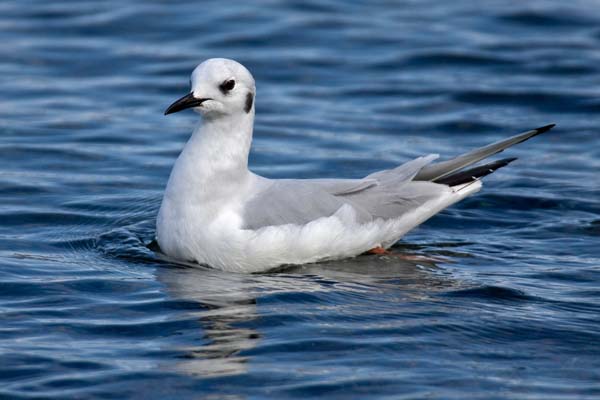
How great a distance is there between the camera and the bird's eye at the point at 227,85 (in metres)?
8.27

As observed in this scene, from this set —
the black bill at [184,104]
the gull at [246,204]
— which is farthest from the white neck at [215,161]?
the black bill at [184,104]

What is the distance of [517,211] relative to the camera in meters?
10.1

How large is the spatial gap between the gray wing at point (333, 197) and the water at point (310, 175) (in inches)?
15.3

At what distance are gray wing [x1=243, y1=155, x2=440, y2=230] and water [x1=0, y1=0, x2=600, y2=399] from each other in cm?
39

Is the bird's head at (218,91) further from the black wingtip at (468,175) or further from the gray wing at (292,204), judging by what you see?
the black wingtip at (468,175)

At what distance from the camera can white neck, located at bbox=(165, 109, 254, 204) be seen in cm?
845

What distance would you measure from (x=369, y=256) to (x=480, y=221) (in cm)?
137

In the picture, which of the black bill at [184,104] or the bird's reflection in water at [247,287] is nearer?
the bird's reflection in water at [247,287]

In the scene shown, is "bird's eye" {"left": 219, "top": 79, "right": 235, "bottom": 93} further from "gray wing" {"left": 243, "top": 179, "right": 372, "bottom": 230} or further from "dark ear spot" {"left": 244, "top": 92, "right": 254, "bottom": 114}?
"gray wing" {"left": 243, "top": 179, "right": 372, "bottom": 230}

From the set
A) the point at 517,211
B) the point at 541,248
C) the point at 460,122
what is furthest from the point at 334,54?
the point at 541,248

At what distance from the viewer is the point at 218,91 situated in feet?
27.1

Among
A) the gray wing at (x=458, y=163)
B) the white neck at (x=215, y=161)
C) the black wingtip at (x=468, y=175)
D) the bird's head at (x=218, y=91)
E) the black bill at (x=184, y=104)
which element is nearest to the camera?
the black bill at (x=184, y=104)

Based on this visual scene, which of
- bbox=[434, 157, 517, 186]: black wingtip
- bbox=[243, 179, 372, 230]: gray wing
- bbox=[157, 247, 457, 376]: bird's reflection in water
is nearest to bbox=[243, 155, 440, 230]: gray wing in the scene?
bbox=[243, 179, 372, 230]: gray wing

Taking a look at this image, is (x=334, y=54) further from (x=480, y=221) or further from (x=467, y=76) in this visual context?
(x=480, y=221)
